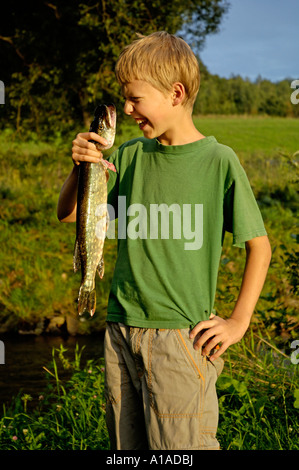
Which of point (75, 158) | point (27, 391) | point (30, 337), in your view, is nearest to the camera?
point (75, 158)

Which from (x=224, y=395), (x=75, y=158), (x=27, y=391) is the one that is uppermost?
(x=75, y=158)

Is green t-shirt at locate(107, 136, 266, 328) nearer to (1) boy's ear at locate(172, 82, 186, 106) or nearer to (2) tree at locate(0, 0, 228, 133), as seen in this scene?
(1) boy's ear at locate(172, 82, 186, 106)

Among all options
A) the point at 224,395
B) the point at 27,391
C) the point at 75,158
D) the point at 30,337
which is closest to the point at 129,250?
the point at 75,158

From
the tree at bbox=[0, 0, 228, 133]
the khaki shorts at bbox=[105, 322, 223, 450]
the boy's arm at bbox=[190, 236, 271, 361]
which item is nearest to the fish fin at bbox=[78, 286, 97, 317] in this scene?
the khaki shorts at bbox=[105, 322, 223, 450]

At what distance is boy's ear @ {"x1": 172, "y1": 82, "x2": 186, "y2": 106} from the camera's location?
8.36 feet

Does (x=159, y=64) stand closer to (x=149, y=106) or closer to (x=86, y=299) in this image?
(x=149, y=106)

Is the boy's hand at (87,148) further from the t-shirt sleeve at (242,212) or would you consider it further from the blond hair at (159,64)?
the t-shirt sleeve at (242,212)

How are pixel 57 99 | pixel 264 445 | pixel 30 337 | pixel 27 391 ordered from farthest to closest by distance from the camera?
pixel 57 99
pixel 30 337
pixel 27 391
pixel 264 445

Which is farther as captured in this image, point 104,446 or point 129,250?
point 104,446

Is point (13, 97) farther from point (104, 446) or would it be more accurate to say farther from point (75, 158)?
point (75, 158)

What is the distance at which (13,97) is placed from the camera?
14617mm

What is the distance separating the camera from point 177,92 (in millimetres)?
2562
